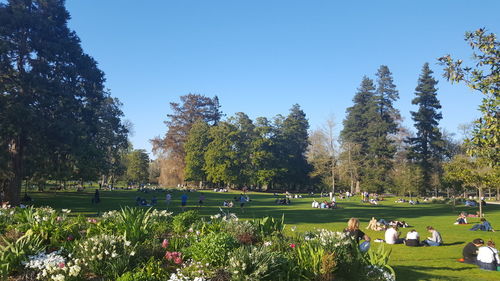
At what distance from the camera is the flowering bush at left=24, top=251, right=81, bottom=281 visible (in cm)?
543

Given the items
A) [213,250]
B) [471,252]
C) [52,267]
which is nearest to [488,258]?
[471,252]

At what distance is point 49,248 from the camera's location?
7.10 metres

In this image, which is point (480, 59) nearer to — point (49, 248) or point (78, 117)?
point (49, 248)

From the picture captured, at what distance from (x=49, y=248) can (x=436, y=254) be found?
1229cm

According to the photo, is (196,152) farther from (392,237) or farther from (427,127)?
(392,237)

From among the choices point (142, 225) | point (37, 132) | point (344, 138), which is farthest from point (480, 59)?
point (344, 138)

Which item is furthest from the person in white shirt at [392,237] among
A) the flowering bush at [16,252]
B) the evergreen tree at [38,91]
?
the evergreen tree at [38,91]

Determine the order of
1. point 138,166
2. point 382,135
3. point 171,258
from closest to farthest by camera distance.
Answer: point 171,258 → point 382,135 → point 138,166

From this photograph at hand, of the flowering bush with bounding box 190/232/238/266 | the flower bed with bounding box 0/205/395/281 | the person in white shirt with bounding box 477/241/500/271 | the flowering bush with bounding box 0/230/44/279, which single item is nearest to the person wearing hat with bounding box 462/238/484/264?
the person in white shirt with bounding box 477/241/500/271

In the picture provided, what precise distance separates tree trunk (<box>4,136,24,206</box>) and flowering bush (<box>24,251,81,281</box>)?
68.9 ft

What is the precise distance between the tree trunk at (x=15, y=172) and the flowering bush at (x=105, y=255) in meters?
21.4

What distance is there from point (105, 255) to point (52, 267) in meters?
0.81

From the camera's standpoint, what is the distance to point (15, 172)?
2445 centimetres

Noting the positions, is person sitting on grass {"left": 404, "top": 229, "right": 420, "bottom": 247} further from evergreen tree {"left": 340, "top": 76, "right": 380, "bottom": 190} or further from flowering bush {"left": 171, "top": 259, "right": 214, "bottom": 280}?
evergreen tree {"left": 340, "top": 76, "right": 380, "bottom": 190}
